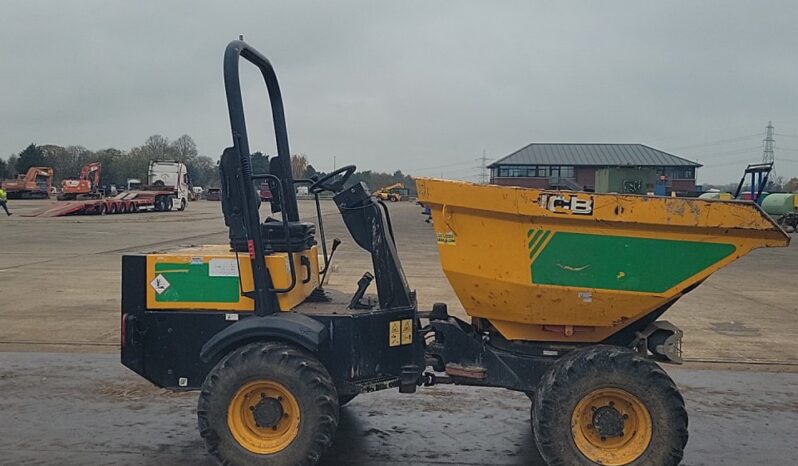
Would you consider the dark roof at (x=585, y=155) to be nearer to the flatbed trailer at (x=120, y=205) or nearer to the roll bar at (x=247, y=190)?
the flatbed trailer at (x=120, y=205)

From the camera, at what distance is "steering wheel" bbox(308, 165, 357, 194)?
489cm

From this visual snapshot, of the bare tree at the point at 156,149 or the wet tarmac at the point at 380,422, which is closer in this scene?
the wet tarmac at the point at 380,422

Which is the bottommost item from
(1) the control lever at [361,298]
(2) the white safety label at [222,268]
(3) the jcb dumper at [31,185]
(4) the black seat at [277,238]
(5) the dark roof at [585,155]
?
(1) the control lever at [361,298]

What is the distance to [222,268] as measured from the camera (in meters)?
4.66

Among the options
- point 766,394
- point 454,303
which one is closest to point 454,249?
point 766,394

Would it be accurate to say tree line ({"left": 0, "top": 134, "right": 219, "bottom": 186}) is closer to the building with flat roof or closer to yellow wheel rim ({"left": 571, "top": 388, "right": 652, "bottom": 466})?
the building with flat roof

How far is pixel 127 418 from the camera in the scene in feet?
18.2

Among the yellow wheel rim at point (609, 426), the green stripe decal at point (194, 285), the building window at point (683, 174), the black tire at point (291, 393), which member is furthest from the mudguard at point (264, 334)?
the building window at point (683, 174)

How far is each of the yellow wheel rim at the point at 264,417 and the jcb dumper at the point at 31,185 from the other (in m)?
58.2

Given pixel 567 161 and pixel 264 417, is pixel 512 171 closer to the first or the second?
pixel 567 161

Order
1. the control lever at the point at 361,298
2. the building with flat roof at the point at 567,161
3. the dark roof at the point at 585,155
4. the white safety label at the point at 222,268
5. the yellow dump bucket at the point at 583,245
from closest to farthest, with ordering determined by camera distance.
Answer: the yellow dump bucket at the point at 583,245 < the white safety label at the point at 222,268 < the control lever at the point at 361,298 < the building with flat roof at the point at 567,161 < the dark roof at the point at 585,155

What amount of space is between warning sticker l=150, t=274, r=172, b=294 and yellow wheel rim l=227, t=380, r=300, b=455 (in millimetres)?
891

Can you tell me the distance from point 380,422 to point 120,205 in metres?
36.5

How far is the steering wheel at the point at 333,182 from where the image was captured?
16.0ft
